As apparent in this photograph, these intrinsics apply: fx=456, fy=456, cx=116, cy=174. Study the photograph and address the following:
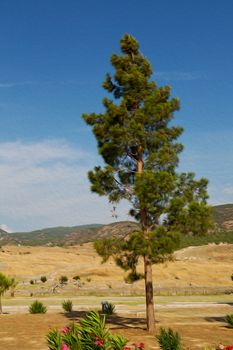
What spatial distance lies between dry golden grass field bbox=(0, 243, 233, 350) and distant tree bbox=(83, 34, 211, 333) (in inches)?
73.3

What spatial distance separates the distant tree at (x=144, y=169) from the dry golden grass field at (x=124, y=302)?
1.86 m

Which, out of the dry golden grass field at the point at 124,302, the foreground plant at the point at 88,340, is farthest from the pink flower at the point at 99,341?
the dry golden grass field at the point at 124,302

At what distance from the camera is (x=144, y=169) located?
70.6ft

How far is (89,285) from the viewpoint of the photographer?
2063 inches

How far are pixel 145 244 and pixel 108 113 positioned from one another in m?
6.57

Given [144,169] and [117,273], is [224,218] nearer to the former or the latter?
[117,273]

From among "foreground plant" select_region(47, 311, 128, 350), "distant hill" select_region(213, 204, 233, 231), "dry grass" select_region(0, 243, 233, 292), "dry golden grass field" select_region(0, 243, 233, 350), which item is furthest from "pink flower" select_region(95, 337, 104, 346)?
"distant hill" select_region(213, 204, 233, 231)

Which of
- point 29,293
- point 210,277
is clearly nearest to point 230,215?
point 210,277

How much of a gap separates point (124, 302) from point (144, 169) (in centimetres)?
1658

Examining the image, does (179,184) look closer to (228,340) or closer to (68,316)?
(228,340)

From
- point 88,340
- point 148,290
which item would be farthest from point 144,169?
point 88,340

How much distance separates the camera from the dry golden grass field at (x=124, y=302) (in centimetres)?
1956

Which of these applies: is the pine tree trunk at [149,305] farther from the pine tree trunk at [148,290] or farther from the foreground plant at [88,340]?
the foreground plant at [88,340]

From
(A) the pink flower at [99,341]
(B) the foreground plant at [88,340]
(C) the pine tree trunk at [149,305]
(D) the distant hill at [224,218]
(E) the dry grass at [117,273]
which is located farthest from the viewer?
(D) the distant hill at [224,218]
